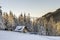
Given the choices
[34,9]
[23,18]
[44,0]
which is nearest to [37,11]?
[34,9]

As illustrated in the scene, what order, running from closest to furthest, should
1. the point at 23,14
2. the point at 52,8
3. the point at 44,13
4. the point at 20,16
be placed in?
the point at 20,16
the point at 23,14
the point at 44,13
the point at 52,8

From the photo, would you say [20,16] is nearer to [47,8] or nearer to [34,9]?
[34,9]

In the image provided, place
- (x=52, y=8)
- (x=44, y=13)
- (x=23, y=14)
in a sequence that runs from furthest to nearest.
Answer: (x=52, y=8) → (x=44, y=13) → (x=23, y=14)

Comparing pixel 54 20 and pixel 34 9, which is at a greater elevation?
pixel 34 9

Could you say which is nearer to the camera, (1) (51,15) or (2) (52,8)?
(1) (51,15)

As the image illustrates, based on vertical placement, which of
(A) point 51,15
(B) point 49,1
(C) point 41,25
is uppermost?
(B) point 49,1

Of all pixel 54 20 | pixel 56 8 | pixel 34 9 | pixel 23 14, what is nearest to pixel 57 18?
pixel 54 20

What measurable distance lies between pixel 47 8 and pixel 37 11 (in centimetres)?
75

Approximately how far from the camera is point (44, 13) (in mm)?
6859

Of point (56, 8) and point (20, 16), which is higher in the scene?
point (56, 8)

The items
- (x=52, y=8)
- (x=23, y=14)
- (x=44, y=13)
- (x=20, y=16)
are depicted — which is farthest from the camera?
(x=52, y=8)

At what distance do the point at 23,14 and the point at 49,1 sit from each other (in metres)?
1.89

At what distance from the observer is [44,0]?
725 cm

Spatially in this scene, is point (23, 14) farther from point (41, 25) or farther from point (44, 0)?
point (44, 0)
